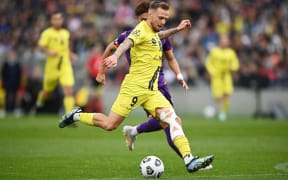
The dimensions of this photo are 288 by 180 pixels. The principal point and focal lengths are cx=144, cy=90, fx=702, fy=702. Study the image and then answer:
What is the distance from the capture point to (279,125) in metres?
22.6

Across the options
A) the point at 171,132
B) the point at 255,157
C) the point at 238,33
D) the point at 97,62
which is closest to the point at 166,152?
the point at 255,157

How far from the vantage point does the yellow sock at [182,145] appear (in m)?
10.2

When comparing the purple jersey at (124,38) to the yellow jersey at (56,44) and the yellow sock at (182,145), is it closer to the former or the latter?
the yellow sock at (182,145)

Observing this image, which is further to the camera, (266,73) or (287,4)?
(287,4)

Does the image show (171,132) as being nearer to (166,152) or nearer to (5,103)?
(166,152)

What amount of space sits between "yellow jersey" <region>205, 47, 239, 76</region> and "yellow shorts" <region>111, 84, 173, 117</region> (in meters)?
15.8

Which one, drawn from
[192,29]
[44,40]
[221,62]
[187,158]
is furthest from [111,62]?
[192,29]

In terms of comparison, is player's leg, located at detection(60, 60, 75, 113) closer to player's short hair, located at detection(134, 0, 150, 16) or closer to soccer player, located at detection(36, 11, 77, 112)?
soccer player, located at detection(36, 11, 77, 112)

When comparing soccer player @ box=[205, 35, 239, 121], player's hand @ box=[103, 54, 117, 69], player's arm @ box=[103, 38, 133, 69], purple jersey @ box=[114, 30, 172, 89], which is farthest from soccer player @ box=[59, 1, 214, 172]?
soccer player @ box=[205, 35, 239, 121]

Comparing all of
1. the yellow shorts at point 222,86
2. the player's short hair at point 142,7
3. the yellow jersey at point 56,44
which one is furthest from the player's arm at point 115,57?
the yellow shorts at point 222,86

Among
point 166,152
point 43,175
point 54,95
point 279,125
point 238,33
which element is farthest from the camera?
point 238,33

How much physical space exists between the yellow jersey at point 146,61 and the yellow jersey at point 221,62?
15.7 m

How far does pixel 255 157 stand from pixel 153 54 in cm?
366

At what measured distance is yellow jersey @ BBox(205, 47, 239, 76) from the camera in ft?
86.4
